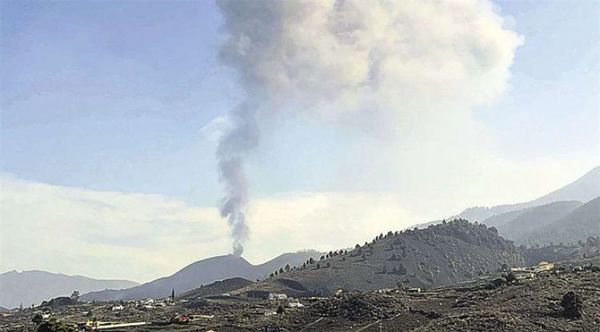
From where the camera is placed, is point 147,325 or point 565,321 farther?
point 147,325

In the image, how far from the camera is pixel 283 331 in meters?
83.9

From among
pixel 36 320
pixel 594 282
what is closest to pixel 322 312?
pixel 594 282

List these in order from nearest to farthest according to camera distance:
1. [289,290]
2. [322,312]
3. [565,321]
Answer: [565,321] → [322,312] → [289,290]

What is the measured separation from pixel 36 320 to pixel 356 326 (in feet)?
237

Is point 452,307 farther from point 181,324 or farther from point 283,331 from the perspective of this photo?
point 181,324

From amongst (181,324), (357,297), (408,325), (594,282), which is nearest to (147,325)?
(181,324)

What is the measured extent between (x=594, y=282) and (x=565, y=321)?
87.3ft

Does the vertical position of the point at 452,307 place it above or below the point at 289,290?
below

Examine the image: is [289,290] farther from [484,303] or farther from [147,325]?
[484,303]

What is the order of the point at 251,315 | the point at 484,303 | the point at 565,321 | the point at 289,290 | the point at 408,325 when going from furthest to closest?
the point at 289,290 < the point at 251,315 < the point at 484,303 < the point at 408,325 < the point at 565,321

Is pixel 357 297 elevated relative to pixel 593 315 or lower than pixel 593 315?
elevated

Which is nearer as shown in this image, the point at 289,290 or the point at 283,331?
the point at 283,331

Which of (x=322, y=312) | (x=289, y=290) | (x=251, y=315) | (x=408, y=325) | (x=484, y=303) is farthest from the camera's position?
(x=289, y=290)

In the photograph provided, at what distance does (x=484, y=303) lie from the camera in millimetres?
89438
